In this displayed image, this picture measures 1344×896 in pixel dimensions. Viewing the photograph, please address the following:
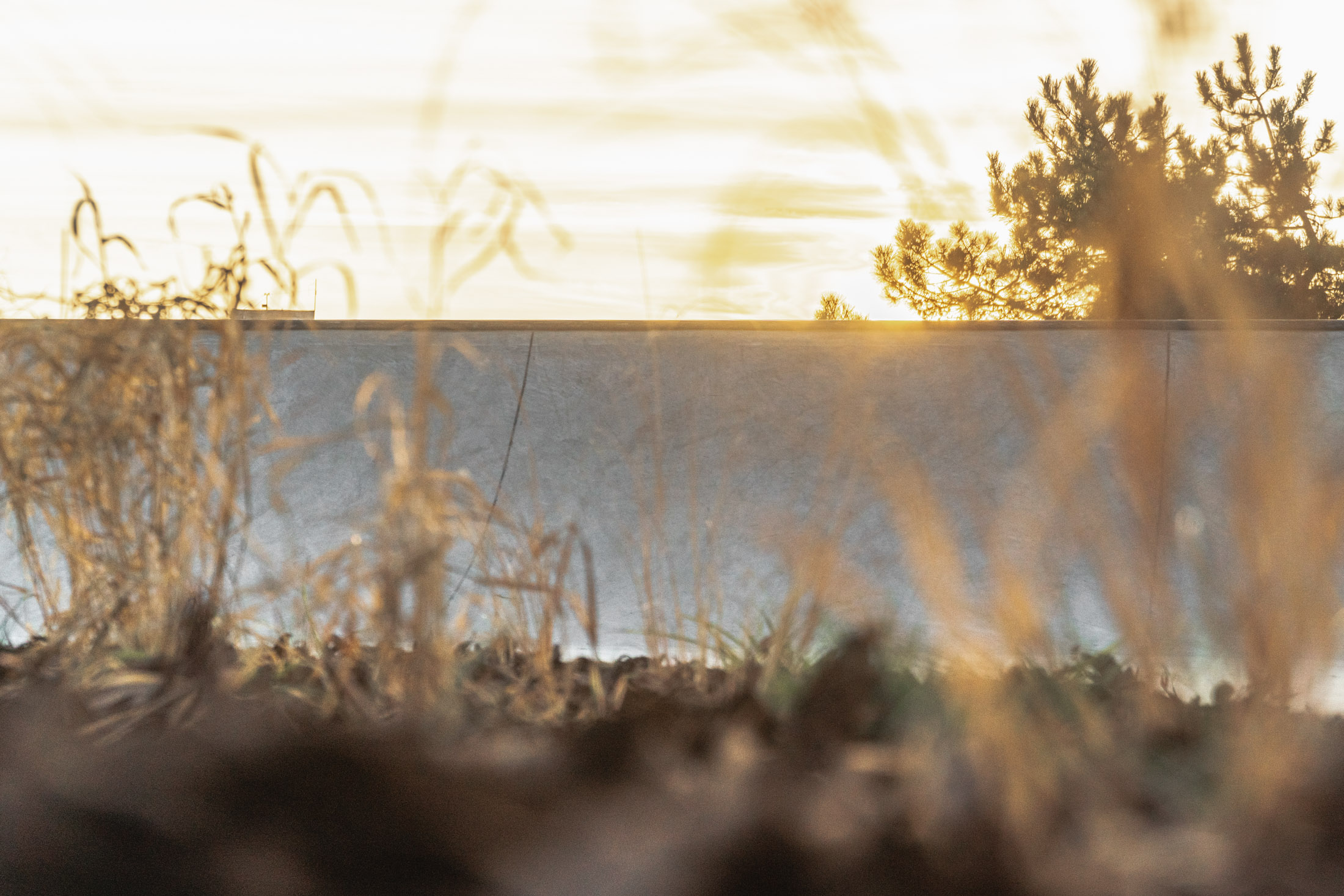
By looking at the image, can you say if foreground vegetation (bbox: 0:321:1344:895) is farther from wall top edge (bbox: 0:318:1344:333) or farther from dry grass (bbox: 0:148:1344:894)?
wall top edge (bbox: 0:318:1344:333)

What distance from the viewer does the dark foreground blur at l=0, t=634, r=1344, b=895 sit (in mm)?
878

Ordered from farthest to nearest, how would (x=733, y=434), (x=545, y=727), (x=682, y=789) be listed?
(x=733, y=434)
(x=545, y=727)
(x=682, y=789)

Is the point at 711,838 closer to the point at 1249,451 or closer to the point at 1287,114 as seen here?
the point at 1249,451

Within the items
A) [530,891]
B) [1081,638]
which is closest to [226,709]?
[530,891]

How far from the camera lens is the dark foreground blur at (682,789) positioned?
878 mm

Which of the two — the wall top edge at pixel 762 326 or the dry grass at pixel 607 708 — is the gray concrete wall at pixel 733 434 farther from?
the dry grass at pixel 607 708

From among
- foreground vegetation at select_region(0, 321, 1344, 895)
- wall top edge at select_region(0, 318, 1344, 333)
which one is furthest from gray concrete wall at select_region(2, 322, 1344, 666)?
foreground vegetation at select_region(0, 321, 1344, 895)

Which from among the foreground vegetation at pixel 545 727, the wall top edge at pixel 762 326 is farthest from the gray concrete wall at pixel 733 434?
the foreground vegetation at pixel 545 727

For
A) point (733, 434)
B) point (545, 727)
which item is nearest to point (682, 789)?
point (545, 727)

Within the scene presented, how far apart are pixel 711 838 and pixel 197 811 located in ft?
1.38

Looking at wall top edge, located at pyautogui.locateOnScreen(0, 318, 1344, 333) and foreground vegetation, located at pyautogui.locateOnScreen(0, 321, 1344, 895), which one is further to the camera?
wall top edge, located at pyautogui.locateOnScreen(0, 318, 1344, 333)

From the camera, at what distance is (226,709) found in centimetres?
116

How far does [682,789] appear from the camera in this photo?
970 mm

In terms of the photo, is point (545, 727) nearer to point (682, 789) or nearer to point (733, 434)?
point (682, 789)
